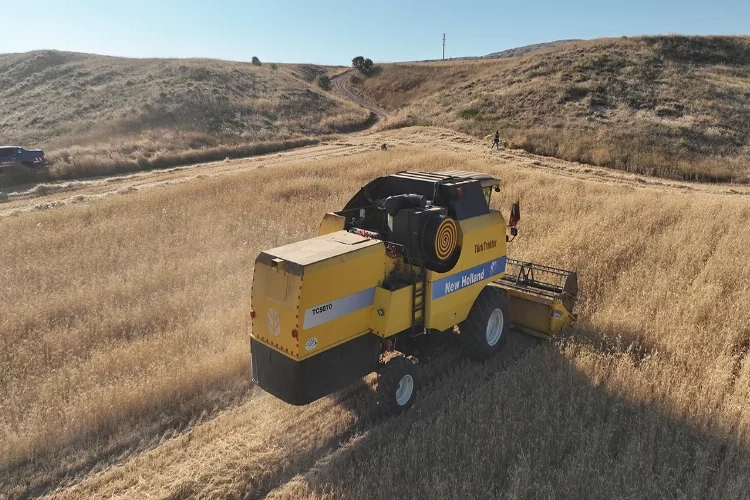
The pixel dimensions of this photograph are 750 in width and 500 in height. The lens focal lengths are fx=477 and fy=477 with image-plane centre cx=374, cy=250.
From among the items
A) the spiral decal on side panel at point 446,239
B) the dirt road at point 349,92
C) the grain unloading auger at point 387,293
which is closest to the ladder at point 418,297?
the grain unloading auger at point 387,293

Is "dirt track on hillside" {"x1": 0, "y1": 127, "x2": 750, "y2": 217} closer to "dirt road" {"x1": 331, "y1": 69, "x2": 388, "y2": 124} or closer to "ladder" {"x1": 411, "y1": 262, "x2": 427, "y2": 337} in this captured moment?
"ladder" {"x1": 411, "y1": 262, "x2": 427, "y2": 337}

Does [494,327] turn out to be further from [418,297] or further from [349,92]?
[349,92]

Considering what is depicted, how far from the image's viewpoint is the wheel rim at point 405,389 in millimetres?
5336

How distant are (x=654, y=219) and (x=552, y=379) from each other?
8346mm

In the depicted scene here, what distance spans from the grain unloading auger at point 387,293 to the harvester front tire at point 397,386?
1cm

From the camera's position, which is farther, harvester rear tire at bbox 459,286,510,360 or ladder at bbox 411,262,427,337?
harvester rear tire at bbox 459,286,510,360

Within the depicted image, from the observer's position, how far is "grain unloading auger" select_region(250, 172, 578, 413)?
4.60 meters

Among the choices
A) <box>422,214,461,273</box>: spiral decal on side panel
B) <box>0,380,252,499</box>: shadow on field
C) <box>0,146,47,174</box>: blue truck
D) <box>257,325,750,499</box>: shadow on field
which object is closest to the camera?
<box>257,325,750,499</box>: shadow on field

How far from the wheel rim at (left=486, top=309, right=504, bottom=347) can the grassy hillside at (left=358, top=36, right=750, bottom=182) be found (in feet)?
74.1

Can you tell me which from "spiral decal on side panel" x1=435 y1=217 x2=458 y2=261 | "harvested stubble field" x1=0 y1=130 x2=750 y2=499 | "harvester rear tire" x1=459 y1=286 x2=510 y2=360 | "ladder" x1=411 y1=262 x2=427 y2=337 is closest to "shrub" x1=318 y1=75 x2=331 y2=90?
"harvested stubble field" x1=0 y1=130 x2=750 y2=499

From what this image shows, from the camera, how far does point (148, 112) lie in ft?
121

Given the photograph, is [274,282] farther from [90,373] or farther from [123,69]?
[123,69]

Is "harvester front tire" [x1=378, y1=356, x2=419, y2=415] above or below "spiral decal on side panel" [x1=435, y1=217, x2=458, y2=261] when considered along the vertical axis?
below

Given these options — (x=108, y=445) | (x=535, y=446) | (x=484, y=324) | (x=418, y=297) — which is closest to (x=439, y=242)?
(x=418, y=297)
